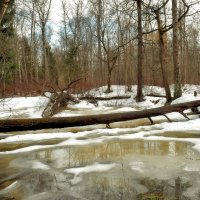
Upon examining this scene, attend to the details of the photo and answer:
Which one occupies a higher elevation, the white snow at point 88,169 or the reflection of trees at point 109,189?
the white snow at point 88,169

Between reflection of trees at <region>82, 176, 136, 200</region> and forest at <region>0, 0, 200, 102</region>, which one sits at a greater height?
forest at <region>0, 0, 200, 102</region>

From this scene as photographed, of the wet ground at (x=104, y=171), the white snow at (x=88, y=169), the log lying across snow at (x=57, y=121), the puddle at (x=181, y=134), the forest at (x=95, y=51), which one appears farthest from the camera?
the forest at (x=95, y=51)

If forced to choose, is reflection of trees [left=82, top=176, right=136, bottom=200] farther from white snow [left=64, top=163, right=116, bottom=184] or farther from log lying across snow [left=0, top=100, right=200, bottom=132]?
log lying across snow [left=0, top=100, right=200, bottom=132]

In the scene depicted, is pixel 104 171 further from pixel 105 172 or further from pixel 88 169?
pixel 88 169

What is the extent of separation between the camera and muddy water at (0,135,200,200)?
16.4ft

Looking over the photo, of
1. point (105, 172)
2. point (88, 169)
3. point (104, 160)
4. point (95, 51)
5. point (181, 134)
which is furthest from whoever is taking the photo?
point (95, 51)

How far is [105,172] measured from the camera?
6145mm

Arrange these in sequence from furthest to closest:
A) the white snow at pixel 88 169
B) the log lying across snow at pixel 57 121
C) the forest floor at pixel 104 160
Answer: the log lying across snow at pixel 57 121
the white snow at pixel 88 169
the forest floor at pixel 104 160

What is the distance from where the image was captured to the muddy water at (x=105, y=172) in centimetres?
501

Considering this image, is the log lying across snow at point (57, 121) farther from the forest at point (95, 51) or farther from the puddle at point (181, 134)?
the forest at point (95, 51)

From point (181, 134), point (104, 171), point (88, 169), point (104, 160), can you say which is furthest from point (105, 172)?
point (181, 134)

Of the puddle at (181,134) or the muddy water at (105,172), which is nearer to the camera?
the muddy water at (105,172)

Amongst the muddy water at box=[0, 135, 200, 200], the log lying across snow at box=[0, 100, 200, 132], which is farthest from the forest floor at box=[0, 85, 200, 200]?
the log lying across snow at box=[0, 100, 200, 132]

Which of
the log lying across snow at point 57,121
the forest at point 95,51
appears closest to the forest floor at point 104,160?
the log lying across snow at point 57,121
